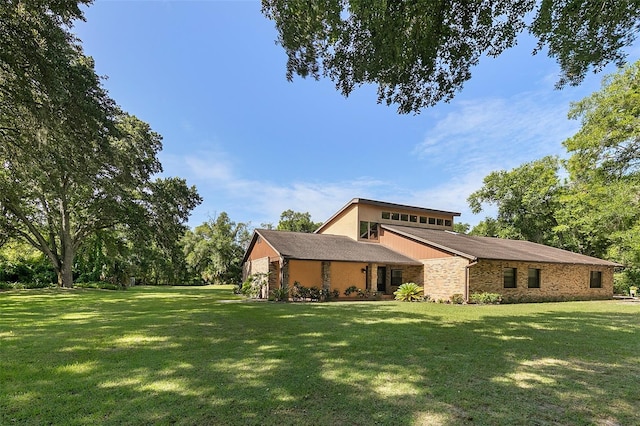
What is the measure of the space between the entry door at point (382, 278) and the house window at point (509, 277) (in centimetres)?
666

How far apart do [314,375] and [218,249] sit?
3992 cm

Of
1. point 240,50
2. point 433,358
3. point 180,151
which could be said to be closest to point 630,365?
point 433,358

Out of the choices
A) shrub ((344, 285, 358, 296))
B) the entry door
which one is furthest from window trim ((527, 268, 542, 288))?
shrub ((344, 285, 358, 296))

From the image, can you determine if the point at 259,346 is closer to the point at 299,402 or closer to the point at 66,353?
the point at 299,402

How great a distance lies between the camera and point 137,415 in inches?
133

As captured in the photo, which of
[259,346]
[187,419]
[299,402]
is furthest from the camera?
[259,346]

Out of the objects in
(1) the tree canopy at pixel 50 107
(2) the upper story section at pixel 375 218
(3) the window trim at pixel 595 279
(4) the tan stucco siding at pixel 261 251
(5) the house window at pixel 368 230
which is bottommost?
(3) the window trim at pixel 595 279

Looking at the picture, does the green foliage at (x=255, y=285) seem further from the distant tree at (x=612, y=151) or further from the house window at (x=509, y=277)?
the distant tree at (x=612, y=151)

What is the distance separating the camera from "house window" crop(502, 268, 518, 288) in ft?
59.9

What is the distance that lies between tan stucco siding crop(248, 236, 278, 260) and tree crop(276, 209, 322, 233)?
24.3 m

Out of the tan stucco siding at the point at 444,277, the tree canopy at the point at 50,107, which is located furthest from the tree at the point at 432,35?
the tan stucco siding at the point at 444,277

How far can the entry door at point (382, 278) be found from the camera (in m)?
20.8

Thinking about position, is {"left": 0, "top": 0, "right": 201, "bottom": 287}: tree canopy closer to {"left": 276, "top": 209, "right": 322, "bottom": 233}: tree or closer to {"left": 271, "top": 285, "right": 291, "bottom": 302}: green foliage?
{"left": 271, "top": 285, "right": 291, "bottom": 302}: green foliage

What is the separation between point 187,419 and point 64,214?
25.5 m
